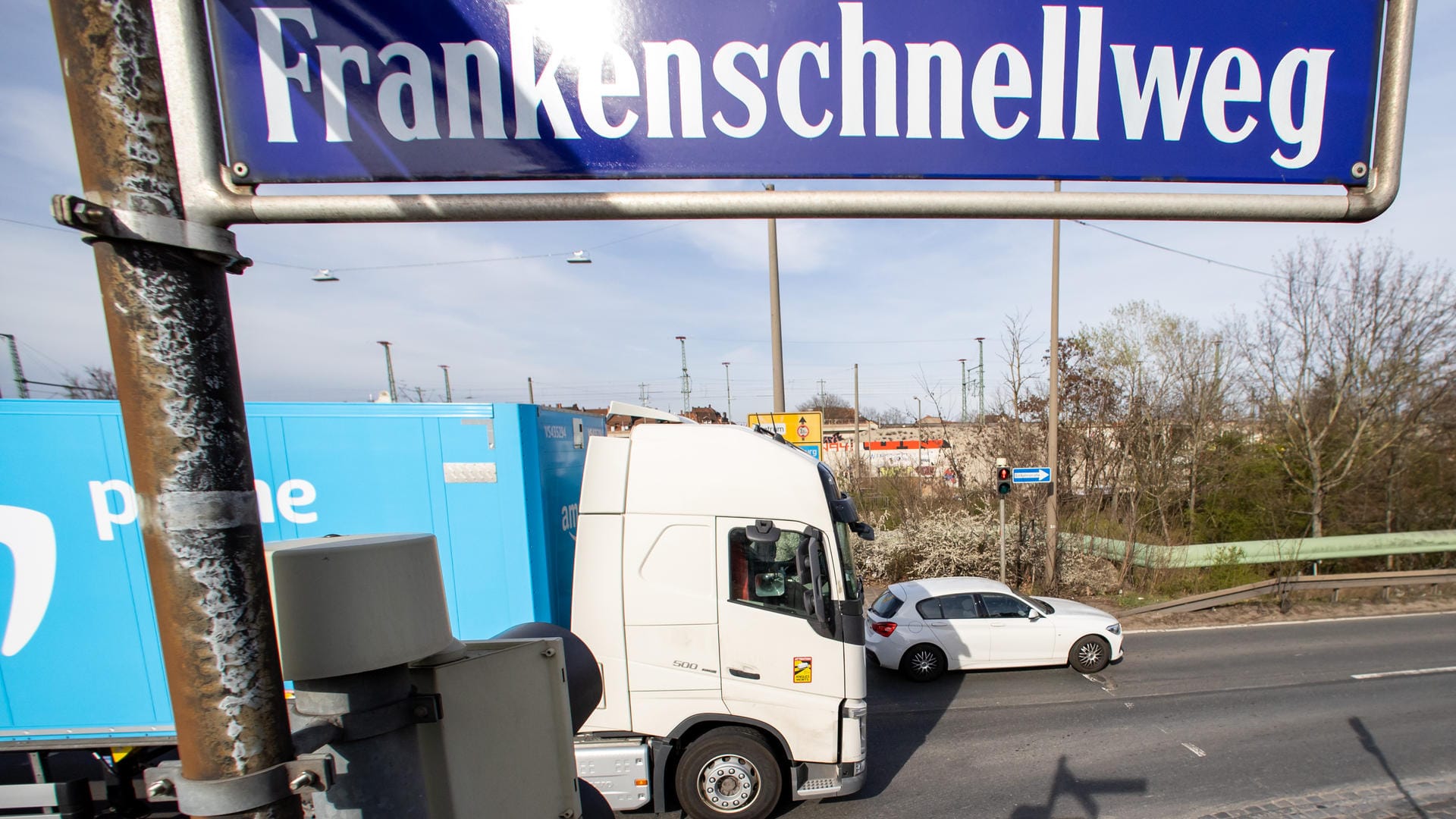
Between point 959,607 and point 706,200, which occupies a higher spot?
point 706,200

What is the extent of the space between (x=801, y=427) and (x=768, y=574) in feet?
20.3

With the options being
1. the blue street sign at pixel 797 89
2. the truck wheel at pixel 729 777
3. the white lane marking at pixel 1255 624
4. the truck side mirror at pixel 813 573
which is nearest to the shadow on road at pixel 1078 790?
the truck wheel at pixel 729 777

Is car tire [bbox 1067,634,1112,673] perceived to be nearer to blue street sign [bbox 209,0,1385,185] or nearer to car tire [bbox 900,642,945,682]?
car tire [bbox 900,642,945,682]

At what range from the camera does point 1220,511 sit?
51.5 feet

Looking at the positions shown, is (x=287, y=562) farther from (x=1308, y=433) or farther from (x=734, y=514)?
(x=1308, y=433)

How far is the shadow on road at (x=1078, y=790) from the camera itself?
5.01 metres

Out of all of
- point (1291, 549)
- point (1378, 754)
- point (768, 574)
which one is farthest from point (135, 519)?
point (1291, 549)

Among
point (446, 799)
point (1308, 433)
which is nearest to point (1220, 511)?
point (1308, 433)

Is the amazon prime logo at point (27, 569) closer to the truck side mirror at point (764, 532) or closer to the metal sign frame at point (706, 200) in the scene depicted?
the metal sign frame at point (706, 200)

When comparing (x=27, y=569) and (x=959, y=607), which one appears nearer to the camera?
(x=27, y=569)

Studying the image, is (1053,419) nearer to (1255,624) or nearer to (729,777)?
(1255,624)

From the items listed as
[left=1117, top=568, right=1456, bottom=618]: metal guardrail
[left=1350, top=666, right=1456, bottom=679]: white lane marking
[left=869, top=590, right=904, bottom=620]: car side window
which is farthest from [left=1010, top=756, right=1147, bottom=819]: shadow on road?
[left=1117, top=568, right=1456, bottom=618]: metal guardrail

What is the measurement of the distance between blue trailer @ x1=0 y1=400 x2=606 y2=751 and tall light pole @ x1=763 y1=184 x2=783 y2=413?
24.9 ft

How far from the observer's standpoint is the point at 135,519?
341 cm
